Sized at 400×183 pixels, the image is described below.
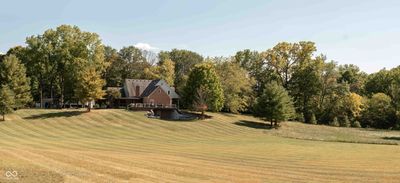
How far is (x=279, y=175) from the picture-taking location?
2339 cm

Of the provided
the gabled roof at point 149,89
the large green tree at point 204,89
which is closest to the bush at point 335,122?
the large green tree at point 204,89

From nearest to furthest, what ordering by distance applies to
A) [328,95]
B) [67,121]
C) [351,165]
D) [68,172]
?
[68,172] < [351,165] < [67,121] < [328,95]

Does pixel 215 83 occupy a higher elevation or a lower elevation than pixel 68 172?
higher

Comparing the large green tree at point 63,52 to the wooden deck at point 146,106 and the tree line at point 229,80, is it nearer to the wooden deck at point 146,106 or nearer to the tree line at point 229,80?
the tree line at point 229,80

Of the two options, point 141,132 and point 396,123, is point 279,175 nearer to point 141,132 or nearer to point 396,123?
point 141,132

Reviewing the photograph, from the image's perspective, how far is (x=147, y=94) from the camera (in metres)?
83.2

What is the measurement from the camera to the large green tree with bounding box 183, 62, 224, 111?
74.6 meters

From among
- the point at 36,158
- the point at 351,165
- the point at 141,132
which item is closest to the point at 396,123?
the point at 141,132

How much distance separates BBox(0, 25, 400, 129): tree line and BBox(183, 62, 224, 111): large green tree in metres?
0.18

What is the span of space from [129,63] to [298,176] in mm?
93012

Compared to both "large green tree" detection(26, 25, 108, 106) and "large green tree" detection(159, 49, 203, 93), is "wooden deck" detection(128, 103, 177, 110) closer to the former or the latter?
"large green tree" detection(26, 25, 108, 106)

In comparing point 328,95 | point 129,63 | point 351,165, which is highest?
point 129,63

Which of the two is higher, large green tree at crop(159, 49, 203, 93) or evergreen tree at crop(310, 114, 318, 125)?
large green tree at crop(159, 49, 203, 93)

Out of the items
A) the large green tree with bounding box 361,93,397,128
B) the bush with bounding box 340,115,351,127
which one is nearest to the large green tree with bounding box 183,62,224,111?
the bush with bounding box 340,115,351,127
